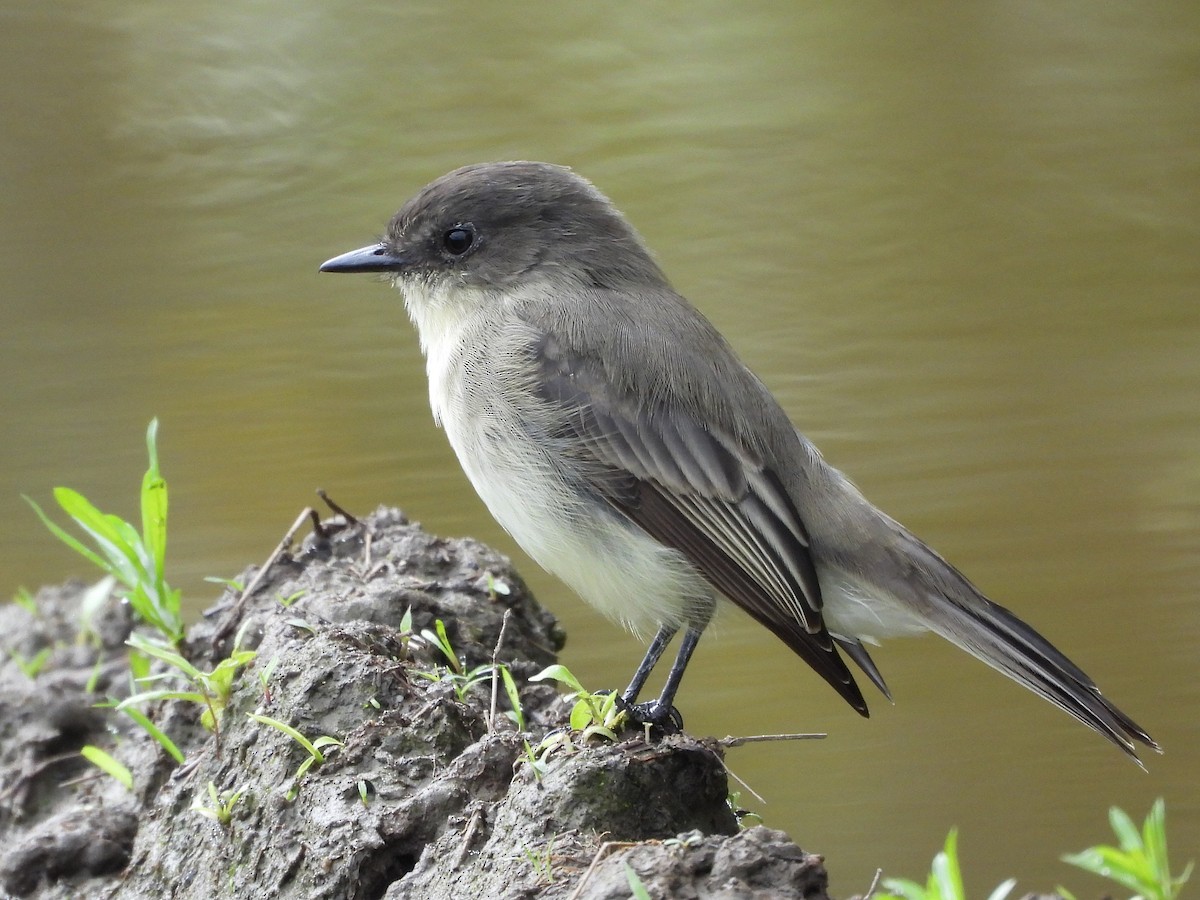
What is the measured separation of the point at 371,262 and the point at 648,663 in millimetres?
1868

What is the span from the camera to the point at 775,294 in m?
10.7

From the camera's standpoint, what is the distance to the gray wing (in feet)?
15.2

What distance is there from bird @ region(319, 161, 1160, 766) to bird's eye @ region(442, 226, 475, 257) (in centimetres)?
43

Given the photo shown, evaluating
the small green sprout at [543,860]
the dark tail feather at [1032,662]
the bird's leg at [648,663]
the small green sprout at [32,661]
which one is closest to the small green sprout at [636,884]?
the small green sprout at [543,860]

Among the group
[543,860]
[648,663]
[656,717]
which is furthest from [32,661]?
[543,860]

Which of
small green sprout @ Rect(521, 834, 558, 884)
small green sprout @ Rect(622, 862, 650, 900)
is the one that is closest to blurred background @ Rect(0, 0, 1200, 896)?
small green sprout @ Rect(521, 834, 558, 884)

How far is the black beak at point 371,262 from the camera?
5.62 metres

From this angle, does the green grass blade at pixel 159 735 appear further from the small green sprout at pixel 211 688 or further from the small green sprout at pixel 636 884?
the small green sprout at pixel 636 884

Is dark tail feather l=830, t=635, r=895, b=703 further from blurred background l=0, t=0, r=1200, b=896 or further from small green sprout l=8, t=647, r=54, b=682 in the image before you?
small green sprout l=8, t=647, r=54, b=682

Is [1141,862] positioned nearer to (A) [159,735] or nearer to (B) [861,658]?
(B) [861,658]

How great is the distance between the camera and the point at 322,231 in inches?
460

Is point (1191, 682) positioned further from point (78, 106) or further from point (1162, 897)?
point (78, 106)

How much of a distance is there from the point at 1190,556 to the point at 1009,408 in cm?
172

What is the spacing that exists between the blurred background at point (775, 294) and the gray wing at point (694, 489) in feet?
5.60
